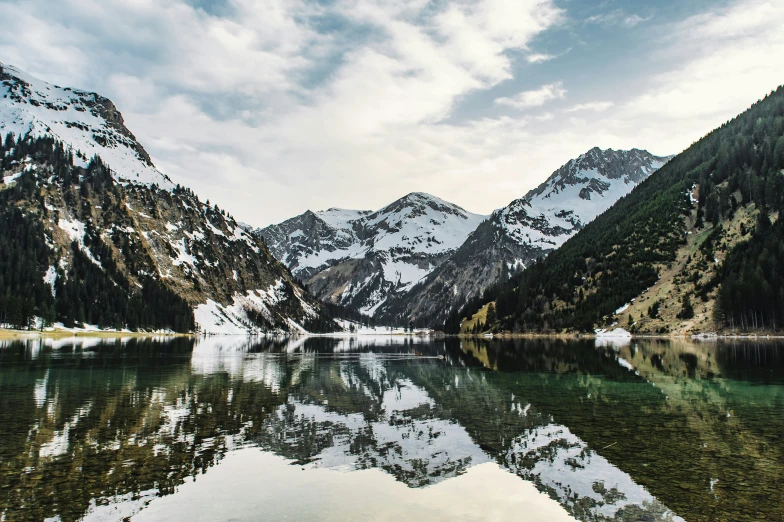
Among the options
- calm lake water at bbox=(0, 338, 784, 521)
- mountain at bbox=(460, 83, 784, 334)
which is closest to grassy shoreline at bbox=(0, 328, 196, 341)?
calm lake water at bbox=(0, 338, 784, 521)

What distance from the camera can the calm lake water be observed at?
49.1 feet

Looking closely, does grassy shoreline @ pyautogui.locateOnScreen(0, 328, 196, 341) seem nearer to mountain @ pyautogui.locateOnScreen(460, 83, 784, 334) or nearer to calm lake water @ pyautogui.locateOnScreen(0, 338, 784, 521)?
calm lake water @ pyautogui.locateOnScreen(0, 338, 784, 521)

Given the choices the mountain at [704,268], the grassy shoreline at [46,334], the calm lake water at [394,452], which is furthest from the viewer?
the grassy shoreline at [46,334]

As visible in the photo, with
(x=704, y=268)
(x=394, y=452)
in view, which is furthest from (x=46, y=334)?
(x=704, y=268)

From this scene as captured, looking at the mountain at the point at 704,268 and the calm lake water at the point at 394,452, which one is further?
the mountain at the point at 704,268

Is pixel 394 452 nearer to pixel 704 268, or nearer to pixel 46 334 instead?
pixel 704 268

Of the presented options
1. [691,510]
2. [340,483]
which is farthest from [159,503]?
[691,510]

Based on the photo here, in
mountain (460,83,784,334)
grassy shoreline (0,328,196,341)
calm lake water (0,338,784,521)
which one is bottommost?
grassy shoreline (0,328,196,341)

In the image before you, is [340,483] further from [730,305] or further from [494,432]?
[730,305]

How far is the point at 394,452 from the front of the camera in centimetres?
2214

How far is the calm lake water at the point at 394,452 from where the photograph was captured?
15.0 meters

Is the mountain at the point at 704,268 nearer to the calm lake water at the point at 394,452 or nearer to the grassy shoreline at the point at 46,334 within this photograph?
the calm lake water at the point at 394,452

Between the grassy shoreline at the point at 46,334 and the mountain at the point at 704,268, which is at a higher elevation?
the mountain at the point at 704,268

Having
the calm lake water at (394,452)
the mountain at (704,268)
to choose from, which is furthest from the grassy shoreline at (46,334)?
the mountain at (704,268)
